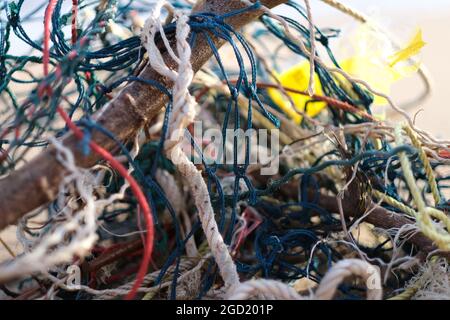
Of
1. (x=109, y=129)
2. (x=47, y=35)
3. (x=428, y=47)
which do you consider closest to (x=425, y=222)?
(x=109, y=129)

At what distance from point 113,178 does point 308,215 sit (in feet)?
1.09

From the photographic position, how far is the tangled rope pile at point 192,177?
0.59m

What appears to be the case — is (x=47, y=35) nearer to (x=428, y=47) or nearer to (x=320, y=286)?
(x=320, y=286)

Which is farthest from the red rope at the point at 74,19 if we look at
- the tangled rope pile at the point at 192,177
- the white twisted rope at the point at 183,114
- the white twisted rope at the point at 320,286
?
the white twisted rope at the point at 320,286

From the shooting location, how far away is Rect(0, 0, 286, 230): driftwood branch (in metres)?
0.58

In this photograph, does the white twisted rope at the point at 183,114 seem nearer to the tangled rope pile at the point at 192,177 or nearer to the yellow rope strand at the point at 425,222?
the tangled rope pile at the point at 192,177

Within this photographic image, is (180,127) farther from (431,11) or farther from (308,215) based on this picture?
(431,11)

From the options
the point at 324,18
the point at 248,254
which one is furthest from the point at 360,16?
the point at 324,18

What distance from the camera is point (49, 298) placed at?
0.67 m

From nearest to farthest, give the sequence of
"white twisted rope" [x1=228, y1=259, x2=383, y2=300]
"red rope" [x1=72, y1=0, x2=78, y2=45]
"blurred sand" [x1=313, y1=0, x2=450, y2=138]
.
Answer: "white twisted rope" [x1=228, y1=259, x2=383, y2=300] < "red rope" [x1=72, y1=0, x2=78, y2=45] < "blurred sand" [x1=313, y1=0, x2=450, y2=138]

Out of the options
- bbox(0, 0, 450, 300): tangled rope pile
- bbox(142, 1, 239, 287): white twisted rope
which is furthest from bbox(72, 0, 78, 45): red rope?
bbox(142, 1, 239, 287): white twisted rope

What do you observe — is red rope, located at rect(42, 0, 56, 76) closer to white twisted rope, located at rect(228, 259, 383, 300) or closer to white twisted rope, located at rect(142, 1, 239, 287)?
white twisted rope, located at rect(142, 1, 239, 287)

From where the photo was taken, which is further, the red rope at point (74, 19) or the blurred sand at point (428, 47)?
the blurred sand at point (428, 47)

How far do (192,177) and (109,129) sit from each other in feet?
0.40
